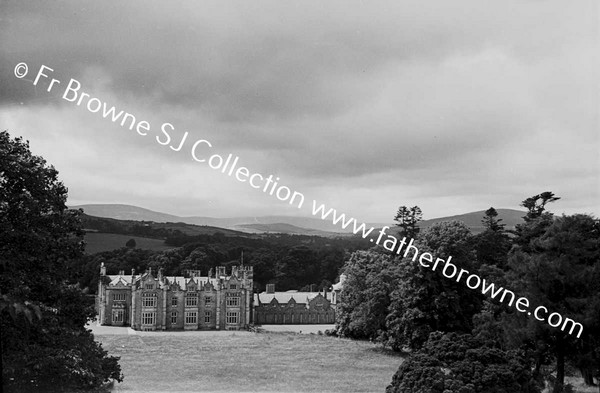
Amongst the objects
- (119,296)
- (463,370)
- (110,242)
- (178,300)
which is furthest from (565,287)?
(119,296)

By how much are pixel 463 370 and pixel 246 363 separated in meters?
13.0

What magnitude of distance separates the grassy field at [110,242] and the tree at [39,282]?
1672cm

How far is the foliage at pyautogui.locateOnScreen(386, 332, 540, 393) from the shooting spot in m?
12.9

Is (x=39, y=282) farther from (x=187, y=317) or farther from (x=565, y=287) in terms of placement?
(x=187, y=317)

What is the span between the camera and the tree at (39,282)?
11578 millimetres

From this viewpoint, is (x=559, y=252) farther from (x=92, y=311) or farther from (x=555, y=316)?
(x=92, y=311)

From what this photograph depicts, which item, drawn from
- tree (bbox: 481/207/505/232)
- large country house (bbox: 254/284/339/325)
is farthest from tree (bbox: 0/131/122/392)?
large country house (bbox: 254/284/339/325)

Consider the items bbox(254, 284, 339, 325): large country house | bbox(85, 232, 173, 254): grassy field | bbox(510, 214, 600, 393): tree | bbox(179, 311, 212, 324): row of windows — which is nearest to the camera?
bbox(510, 214, 600, 393): tree

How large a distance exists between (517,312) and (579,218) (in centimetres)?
327

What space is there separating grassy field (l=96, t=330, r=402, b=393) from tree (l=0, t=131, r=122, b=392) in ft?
19.9

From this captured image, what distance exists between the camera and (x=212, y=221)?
32156 millimetres

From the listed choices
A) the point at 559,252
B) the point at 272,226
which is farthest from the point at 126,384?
the point at 272,226

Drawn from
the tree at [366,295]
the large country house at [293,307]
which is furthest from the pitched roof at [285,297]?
the tree at [366,295]

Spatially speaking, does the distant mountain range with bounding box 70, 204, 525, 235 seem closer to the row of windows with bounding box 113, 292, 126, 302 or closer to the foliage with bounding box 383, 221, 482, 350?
the foliage with bounding box 383, 221, 482, 350
